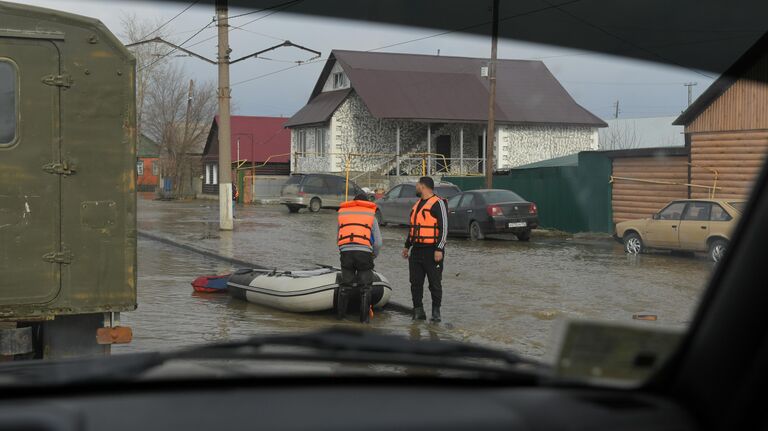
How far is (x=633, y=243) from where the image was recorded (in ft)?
73.7

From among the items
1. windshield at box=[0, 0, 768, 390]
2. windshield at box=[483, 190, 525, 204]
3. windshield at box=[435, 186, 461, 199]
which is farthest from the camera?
windshield at box=[435, 186, 461, 199]

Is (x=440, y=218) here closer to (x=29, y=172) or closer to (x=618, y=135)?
(x=29, y=172)

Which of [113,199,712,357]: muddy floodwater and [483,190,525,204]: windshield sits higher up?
[483,190,525,204]: windshield

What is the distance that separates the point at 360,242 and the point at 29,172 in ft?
17.6

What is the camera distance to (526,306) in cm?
1412

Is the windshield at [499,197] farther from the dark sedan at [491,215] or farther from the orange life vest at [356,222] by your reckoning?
the orange life vest at [356,222]

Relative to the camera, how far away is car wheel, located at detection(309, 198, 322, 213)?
43781 mm

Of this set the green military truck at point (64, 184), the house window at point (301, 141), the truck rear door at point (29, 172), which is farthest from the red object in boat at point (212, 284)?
the house window at point (301, 141)

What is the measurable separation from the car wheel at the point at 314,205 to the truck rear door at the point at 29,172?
3563 cm

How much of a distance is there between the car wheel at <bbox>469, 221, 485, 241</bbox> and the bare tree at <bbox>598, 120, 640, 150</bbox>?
97.6 ft

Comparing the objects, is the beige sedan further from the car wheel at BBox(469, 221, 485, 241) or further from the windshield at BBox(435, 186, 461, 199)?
the windshield at BBox(435, 186, 461, 199)

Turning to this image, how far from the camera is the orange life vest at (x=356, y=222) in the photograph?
497 inches

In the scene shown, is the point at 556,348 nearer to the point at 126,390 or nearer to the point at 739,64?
the point at 126,390

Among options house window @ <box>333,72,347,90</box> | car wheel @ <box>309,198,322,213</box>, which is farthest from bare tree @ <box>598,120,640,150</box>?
car wheel @ <box>309,198,322,213</box>
